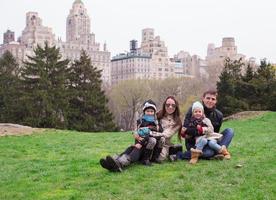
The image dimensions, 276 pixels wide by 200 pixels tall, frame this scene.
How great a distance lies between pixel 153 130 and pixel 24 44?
136639 mm

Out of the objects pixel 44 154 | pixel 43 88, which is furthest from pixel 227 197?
pixel 43 88

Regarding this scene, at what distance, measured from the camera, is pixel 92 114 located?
3328 centimetres

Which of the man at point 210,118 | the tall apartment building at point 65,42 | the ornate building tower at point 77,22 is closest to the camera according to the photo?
the man at point 210,118

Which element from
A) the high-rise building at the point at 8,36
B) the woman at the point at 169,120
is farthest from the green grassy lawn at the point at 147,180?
the high-rise building at the point at 8,36

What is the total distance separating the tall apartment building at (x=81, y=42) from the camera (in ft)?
462

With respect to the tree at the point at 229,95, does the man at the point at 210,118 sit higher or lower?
lower

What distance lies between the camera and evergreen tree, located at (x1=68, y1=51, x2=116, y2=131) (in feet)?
106

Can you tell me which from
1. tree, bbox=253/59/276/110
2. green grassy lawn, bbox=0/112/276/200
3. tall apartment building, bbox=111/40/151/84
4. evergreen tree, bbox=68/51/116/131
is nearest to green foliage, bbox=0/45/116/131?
Answer: evergreen tree, bbox=68/51/116/131

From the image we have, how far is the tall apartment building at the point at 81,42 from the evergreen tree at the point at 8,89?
98.4 meters

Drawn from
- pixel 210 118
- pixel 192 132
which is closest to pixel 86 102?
pixel 210 118

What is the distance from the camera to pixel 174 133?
332 inches

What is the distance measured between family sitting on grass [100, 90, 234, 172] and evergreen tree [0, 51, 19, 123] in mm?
24624

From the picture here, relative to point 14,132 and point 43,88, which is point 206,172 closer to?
point 14,132

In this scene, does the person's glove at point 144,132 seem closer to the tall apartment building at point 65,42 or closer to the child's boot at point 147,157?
the child's boot at point 147,157
